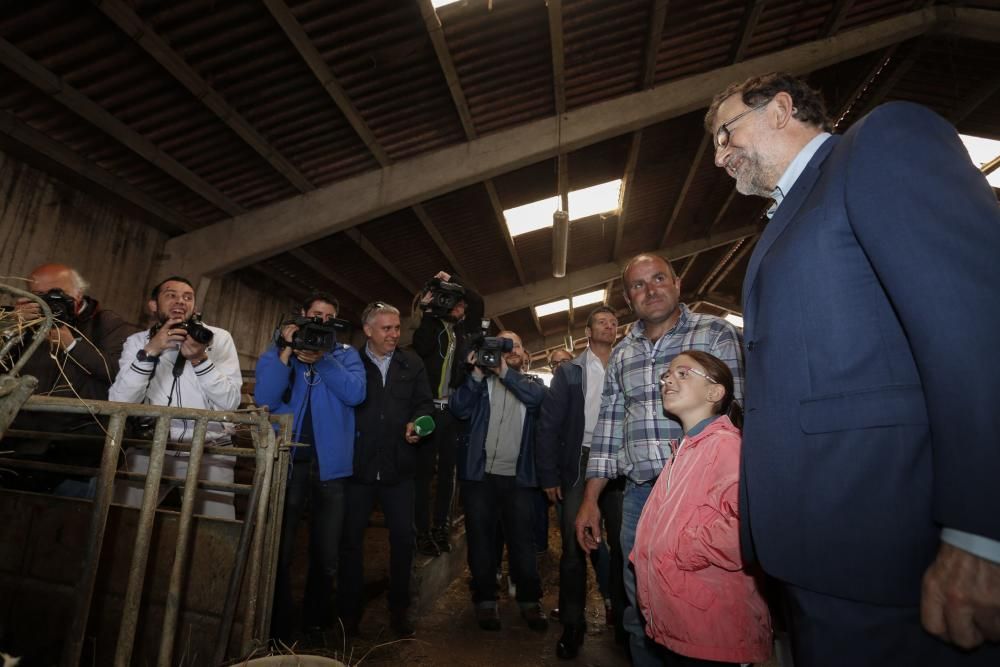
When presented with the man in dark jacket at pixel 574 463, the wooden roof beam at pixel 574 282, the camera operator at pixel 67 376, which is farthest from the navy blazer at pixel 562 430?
the wooden roof beam at pixel 574 282

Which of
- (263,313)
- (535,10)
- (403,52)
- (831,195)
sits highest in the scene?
(535,10)

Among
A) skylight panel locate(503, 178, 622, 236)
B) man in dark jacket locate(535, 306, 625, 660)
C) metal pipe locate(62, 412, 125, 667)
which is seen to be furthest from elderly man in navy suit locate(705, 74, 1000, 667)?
skylight panel locate(503, 178, 622, 236)

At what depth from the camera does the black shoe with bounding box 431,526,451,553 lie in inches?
157

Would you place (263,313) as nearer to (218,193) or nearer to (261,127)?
(218,193)

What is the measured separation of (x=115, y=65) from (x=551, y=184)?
15.8 feet

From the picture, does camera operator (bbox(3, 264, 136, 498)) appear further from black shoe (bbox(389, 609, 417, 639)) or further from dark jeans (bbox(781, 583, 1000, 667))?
dark jeans (bbox(781, 583, 1000, 667))

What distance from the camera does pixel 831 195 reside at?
0.92 m

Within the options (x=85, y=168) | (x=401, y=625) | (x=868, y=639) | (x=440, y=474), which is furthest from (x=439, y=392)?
(x=85, y=168)

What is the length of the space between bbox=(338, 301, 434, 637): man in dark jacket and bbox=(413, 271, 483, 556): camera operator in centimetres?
60

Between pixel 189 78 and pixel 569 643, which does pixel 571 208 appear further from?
pixel 569 643

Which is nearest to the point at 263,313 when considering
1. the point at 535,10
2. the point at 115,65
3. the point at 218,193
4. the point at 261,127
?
the point at 218,193

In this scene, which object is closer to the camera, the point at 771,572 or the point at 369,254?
the point at 771,572

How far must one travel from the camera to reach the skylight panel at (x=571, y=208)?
722cm

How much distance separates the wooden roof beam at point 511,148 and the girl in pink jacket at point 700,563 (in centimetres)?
447
